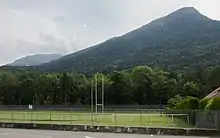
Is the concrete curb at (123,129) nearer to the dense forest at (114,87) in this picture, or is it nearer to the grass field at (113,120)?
the grass field at (113,120)

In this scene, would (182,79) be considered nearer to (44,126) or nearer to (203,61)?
(203,61)

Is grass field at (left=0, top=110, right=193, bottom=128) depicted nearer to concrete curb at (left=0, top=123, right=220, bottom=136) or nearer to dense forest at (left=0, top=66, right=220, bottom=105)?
concrete curb at (left=0, top=123, right=220, bottom=136)

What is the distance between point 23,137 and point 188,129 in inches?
409

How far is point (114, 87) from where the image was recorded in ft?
347

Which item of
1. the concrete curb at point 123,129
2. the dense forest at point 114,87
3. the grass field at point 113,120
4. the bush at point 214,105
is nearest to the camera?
the concrete curb at point 123,129

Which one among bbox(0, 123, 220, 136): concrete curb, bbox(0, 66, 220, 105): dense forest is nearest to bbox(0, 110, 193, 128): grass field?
bbox(0, 123, 220, 136): concrete curb

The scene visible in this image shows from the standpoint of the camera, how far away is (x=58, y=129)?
34.9m

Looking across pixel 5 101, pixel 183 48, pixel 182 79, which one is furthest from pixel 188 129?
pixel 183 48

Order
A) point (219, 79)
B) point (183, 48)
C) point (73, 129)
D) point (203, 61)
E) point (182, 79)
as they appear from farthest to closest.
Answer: point (183, 48) < point (203, 61) < point (182, 79) < point (219, 79) < point (73, 129)

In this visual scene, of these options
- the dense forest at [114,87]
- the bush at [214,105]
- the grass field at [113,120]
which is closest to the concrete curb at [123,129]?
the bush at [214,105]

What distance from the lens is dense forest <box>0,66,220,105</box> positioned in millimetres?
102938

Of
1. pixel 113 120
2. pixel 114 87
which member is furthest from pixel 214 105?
pixel 114 87

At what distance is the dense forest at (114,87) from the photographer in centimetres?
10294

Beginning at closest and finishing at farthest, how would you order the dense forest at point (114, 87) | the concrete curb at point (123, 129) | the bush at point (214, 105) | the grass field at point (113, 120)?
the concrete curb at point (123, 129)
the bush at point (214, 105)
the grass field at point (113, 120)
the dense forest at point (114, 87)
